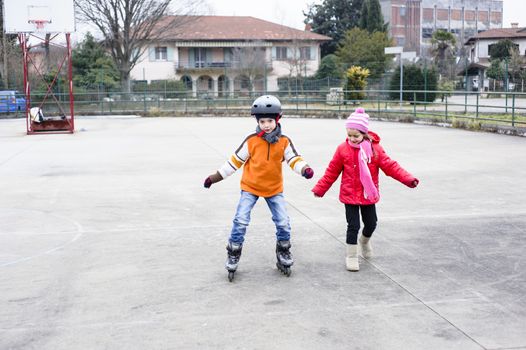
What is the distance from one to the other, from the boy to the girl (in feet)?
1.31

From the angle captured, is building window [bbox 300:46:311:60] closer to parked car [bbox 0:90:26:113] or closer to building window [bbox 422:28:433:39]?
parked car [bbox 0:90:26:113]

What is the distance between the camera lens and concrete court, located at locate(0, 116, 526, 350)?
169 inches

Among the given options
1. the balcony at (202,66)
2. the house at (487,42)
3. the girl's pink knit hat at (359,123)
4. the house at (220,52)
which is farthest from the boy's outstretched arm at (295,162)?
the house at (487,42)

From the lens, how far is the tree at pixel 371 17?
203 ft

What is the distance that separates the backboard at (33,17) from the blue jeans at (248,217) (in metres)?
19.4

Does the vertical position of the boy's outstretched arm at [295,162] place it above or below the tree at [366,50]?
below

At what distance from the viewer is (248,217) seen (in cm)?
553

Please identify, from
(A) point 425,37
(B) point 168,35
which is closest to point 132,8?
(B) point 168,35

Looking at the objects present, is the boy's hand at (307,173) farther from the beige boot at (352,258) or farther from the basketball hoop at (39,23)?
the basketball hoop at (39,23)

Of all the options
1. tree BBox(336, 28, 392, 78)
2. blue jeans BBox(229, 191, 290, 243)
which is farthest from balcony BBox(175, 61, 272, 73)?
blue jeans BBox(229, 191, 290, 243)

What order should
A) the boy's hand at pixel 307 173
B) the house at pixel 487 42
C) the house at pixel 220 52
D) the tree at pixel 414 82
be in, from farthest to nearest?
the house at pixel 487 42 → the house at pixel 220 52 → the tree at pixel 414 82 → the boy's hand at pixel 307 173

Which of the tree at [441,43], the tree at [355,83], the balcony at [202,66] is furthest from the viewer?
the tree at [441,43]

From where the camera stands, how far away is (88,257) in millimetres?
6328

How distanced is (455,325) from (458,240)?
2.50 meters
